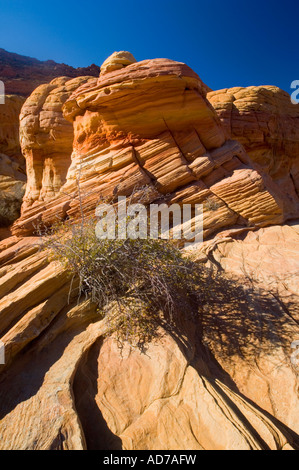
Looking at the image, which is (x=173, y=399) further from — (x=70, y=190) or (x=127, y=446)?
(x=70, y=190)

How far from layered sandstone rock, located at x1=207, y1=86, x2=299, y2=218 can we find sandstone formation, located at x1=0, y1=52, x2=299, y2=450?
16.1 feet

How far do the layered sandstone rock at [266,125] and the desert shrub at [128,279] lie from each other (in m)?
10.4

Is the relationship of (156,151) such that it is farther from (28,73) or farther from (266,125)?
(28,73)

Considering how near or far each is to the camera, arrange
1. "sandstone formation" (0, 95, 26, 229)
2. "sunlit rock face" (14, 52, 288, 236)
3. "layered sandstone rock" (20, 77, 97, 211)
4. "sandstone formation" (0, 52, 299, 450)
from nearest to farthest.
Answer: "sandstone formation" (0, 52, 299, 450)
"sunlit rock face" (14, 52, 288, 236)
"layered sandstone rock" (20, 77, 97, 211)
"sandstone formation" (0, 95, 26, 229)

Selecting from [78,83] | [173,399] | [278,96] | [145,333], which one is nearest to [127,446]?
[173,399]

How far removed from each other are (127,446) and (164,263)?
9.13 feet

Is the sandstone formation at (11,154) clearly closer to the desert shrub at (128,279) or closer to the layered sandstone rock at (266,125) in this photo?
the desert shrub at (128,279)

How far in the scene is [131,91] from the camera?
22.5 feet

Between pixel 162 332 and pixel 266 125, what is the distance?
13060 mm

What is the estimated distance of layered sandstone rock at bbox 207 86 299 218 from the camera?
12703mm

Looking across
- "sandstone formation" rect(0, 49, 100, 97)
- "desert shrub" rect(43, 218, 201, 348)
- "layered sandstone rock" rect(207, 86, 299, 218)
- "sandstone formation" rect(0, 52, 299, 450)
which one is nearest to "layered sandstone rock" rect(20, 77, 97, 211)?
"sandstone formation" rect(0, 52, 299, 450)

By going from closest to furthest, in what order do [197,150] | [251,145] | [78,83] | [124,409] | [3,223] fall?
[124,409], [197,150], [3,223], [78,83], [251,145]

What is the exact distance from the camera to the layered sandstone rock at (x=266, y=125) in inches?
500

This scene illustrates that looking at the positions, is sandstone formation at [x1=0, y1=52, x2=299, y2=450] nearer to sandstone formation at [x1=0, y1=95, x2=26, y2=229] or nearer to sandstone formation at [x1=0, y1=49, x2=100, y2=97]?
sandstone formation at [x1=0, y1=95, x2=26, y2=229]
